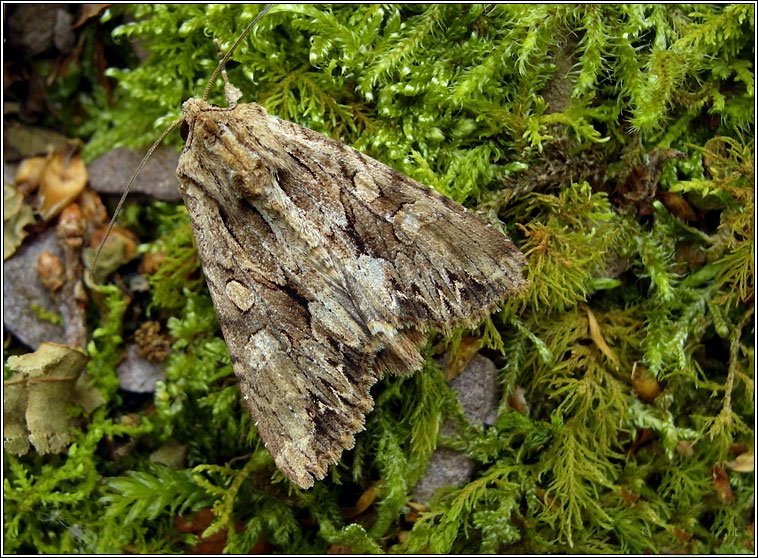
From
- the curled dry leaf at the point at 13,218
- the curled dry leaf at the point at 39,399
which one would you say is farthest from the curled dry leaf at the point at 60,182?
the curled dry leaf at the point at 39,399

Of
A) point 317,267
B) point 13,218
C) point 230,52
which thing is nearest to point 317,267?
point 317,267

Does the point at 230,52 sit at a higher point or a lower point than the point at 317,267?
higher

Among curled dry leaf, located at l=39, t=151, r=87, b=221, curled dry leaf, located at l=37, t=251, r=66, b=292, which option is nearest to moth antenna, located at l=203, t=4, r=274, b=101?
curled dry leaf, located at l=39, t=151, r=87, b=221

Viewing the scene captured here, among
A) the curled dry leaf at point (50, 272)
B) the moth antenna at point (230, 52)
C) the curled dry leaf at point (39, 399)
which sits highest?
the moth antenna at point (230, 52)

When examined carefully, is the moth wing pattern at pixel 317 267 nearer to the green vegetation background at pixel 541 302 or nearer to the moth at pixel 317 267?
the moth at pixel 317 267

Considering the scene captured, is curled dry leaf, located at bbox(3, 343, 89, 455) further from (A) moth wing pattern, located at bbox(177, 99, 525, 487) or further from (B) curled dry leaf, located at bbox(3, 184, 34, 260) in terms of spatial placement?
(A) moth wing pattern, located at bbox(177, 99, 525, 487)

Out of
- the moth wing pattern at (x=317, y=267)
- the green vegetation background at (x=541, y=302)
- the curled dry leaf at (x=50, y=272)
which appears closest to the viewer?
the moth wing pattern at (x=317, y=267)

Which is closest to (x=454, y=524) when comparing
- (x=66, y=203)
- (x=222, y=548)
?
(x=222, y=548)

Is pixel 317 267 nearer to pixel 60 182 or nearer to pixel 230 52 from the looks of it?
pixel 230 52
